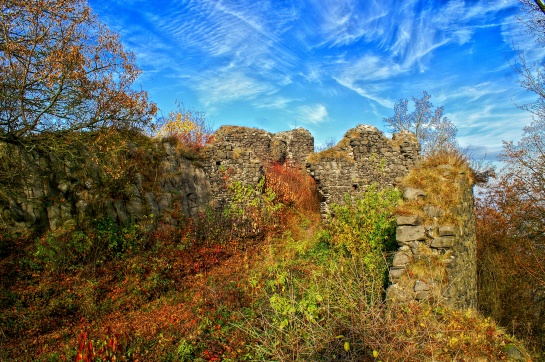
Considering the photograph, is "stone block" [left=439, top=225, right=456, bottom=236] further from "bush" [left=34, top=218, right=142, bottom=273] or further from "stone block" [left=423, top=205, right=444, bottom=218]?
"bush" [left=34, top=218, right=142, bottom=273]

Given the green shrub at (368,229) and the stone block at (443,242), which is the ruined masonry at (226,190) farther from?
the green shrub at (368,229)

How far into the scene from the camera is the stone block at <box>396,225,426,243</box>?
5914 millimetres

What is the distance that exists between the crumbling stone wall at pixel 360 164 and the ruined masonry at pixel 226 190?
0.04m

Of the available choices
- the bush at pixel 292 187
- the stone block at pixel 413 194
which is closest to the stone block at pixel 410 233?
the stone block at pixel 413 194

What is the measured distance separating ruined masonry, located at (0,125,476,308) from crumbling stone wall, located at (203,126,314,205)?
4cm

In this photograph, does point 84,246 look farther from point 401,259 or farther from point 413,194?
point 413,194

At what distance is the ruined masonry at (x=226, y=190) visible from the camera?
5.84 meters

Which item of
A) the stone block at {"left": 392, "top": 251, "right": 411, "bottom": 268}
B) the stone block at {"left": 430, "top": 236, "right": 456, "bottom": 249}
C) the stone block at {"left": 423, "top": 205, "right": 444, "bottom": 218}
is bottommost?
the stone block at {"left": 392, "top": 251, "right": 411, "bottom": 268}

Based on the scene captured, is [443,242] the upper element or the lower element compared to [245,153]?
lower

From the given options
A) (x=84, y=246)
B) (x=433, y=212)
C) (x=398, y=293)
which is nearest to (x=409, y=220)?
(x=433, y=212)

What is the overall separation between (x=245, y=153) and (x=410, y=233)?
8578mm

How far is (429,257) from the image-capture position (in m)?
5.67

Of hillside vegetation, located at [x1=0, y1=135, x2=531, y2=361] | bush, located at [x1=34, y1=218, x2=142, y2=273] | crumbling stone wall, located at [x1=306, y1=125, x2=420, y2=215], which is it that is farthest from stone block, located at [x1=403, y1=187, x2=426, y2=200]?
bush, located at [x1=34, y1=218, x2=142, y2=273]

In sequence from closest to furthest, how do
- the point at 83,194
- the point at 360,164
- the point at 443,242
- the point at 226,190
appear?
the point at 443,242
the point at 83,194
the point at 226,190
the point at 360,164
